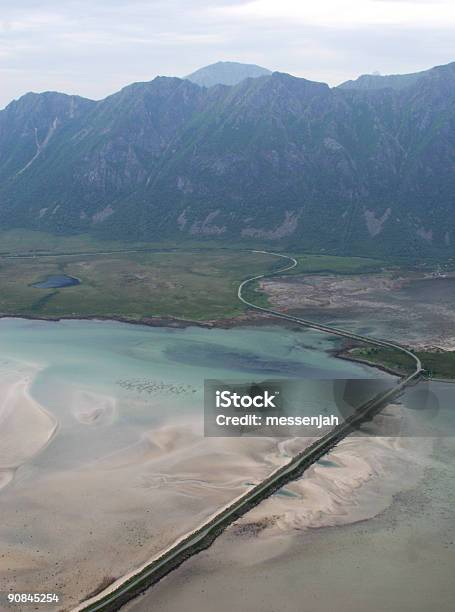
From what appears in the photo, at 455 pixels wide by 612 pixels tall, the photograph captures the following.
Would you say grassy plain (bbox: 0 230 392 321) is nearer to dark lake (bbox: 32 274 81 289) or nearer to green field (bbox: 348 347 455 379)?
dark lake (bbox: 32 274 81 289)

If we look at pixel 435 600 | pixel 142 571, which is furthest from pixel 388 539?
pixel 142 571

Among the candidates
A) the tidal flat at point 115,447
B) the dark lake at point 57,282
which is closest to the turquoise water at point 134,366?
the tidal flat at point 115,447

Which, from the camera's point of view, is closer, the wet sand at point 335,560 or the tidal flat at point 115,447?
the wet sand at point 335,560

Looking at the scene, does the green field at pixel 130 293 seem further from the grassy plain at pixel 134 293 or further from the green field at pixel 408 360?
the green field at pixel 408 360

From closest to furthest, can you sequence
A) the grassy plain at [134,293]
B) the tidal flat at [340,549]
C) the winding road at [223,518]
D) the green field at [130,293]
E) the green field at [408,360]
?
the winding road at [223,518]
the tidal flat at [340,549]
the green field at [408,360]
the grassy plain at [134,293]
the green field at [130,293]

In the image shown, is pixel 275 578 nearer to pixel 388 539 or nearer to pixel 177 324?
pixel 388 539

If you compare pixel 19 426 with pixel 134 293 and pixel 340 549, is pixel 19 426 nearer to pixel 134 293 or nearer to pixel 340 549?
pixel 340 549

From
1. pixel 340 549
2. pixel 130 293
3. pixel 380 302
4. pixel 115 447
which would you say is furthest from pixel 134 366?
pixel 380 302

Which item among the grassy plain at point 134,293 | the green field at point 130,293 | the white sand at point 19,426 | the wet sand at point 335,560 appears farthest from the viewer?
the green field at point 130,293
